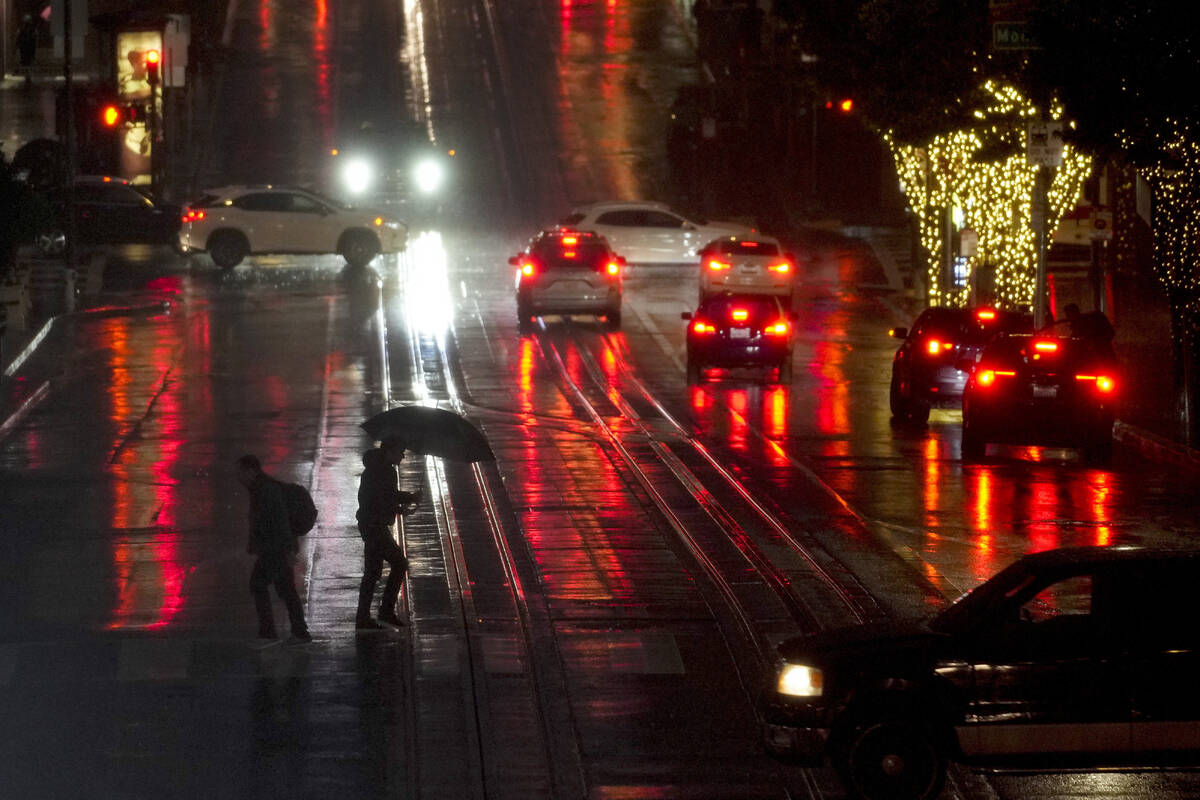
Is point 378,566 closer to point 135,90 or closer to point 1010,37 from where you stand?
point 1010,37

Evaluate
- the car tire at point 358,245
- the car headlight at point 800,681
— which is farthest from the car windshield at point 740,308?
the car headlight at point 800,681

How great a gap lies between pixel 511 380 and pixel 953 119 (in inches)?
349

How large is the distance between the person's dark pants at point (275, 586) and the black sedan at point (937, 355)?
40.8 ft

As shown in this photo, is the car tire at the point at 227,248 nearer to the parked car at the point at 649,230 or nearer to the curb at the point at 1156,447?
the parked car at the point at 649,230

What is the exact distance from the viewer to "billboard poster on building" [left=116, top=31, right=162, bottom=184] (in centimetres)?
5434

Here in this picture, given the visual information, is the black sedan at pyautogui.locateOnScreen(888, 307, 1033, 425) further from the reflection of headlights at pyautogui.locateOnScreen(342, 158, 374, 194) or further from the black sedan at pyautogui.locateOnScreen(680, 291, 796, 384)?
the reflection of headlights at pyautogui.locateOnScreen(342, 158, 374, 194)

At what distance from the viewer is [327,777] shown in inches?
393

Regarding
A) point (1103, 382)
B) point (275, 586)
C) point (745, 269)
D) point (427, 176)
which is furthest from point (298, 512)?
point (427, 176)

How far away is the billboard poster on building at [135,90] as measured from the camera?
54344 millimetres

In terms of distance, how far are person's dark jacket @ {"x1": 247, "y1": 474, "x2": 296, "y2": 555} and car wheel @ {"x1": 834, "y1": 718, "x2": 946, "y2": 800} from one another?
4.68 meters

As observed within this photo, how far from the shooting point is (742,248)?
35.6m

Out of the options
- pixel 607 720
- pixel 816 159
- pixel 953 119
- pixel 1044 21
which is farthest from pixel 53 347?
pixel 816 159

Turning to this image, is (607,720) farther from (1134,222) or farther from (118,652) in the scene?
(1134,222)

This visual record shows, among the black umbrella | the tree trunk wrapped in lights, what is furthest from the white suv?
the black umbrella
